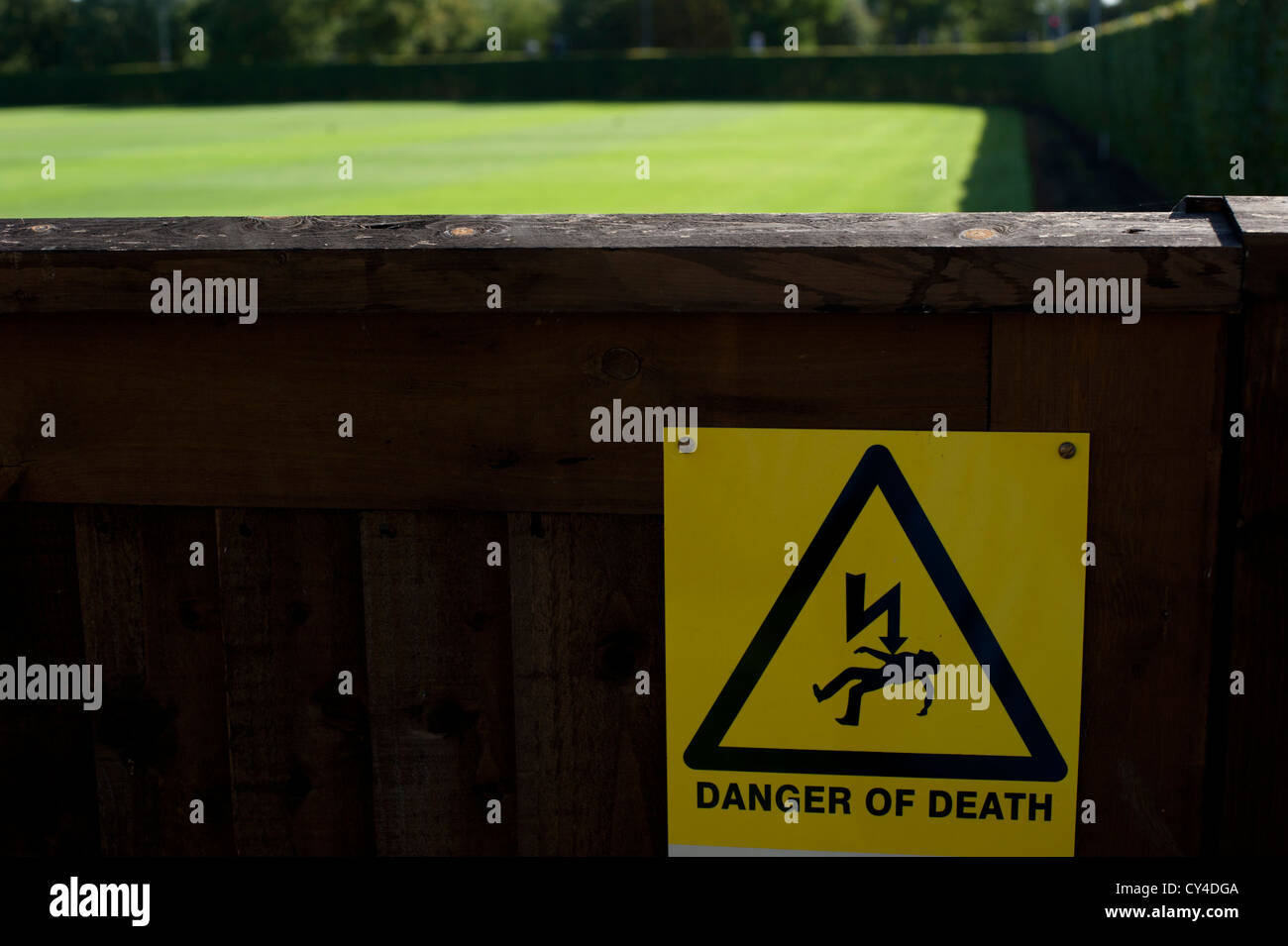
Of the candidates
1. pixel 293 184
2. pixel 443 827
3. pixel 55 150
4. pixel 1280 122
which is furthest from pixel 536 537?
pixel 55 150

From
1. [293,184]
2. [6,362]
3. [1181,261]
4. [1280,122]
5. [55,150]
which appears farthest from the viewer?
[55,150]

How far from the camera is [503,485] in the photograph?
2070 millimetres

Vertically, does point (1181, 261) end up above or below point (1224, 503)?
above

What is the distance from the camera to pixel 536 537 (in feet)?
6.87

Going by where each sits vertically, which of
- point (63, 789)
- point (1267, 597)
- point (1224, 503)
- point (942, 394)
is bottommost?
point (63, 789)

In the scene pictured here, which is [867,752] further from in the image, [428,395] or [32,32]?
[32,32]

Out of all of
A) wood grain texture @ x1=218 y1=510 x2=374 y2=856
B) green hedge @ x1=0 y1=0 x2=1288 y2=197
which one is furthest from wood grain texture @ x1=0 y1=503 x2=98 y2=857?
green hedge @ x1=0 y1=0 x2=1288 y2=197

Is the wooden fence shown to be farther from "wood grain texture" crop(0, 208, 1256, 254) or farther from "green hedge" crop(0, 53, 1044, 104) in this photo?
"green hedge" crop(0, 53, 1044, 104)

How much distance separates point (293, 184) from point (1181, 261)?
1885cm

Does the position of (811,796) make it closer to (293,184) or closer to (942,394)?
(942,394)

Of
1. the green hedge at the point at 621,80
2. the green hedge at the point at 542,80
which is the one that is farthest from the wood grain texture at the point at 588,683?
the green hedge at the point at 542,80

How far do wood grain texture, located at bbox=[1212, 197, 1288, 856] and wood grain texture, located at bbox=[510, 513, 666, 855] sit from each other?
2.65 feet

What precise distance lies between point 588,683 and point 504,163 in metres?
20.8
